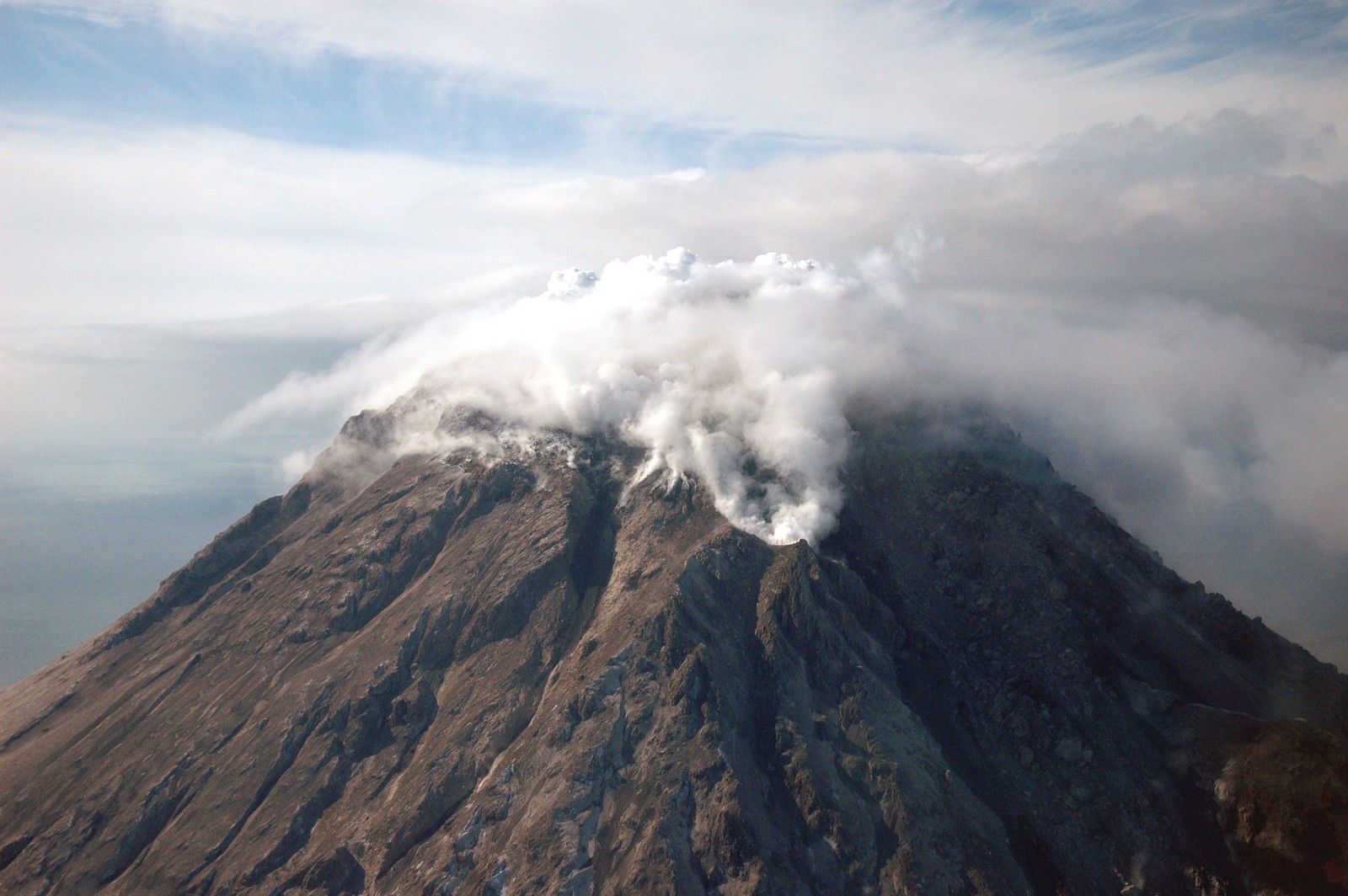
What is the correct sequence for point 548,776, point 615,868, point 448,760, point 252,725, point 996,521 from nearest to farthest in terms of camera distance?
1. point 615,868
2. point 548,776
3. point 448,760
4. point 252,725
5. point 996,521

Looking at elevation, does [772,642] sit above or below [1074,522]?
above

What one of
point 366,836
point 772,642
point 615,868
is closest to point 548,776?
point 615,868

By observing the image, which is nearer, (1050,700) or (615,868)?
(615,868)

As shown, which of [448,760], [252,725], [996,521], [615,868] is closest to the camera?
[615,868]

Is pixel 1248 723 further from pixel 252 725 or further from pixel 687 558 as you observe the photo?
pixel 252 725

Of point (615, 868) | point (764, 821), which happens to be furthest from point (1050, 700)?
point (615, 868)

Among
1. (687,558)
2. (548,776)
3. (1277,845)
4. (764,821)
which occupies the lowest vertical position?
(1277,845)
